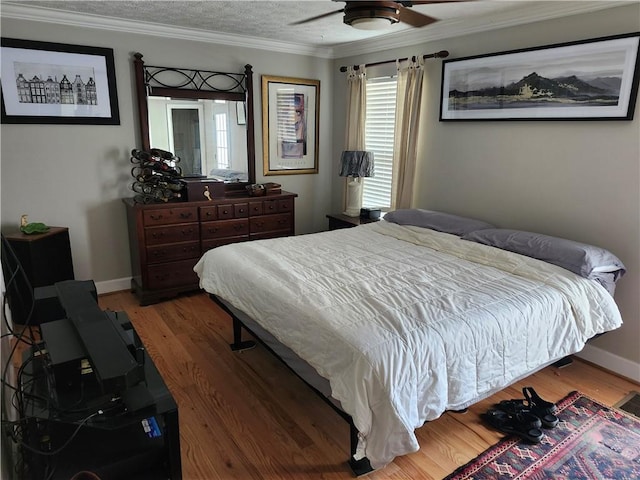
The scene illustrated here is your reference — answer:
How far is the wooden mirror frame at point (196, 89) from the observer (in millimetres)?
3732

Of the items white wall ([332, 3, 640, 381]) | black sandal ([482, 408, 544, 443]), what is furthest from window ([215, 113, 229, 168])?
black sandal ([482, 408, 544, 443])

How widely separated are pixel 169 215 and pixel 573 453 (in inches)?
127

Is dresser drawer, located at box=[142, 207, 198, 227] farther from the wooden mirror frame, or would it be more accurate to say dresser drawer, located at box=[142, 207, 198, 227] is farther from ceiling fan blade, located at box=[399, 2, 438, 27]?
ceiling fan blade, located at box=[399, 2, 438, 27]

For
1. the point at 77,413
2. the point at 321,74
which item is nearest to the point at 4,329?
the point at 77,413

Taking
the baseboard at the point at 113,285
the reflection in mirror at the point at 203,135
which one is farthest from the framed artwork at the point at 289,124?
the baseboard at the point at 113,285

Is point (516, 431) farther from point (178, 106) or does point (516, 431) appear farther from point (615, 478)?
point (178, 106)

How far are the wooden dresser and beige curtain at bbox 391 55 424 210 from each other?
120cm

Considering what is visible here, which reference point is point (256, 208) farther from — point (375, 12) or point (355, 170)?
point (375, 12)

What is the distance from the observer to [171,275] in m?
3.78

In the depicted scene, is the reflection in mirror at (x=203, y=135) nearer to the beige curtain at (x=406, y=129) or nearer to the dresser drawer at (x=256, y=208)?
the dresser drawer at (x=256, y=208)

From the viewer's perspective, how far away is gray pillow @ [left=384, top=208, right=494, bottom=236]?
3219 mm

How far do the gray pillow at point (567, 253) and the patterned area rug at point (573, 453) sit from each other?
2.58 feet

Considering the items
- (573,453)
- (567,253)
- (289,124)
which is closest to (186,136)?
(289,124)

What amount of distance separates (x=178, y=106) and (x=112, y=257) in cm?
152
